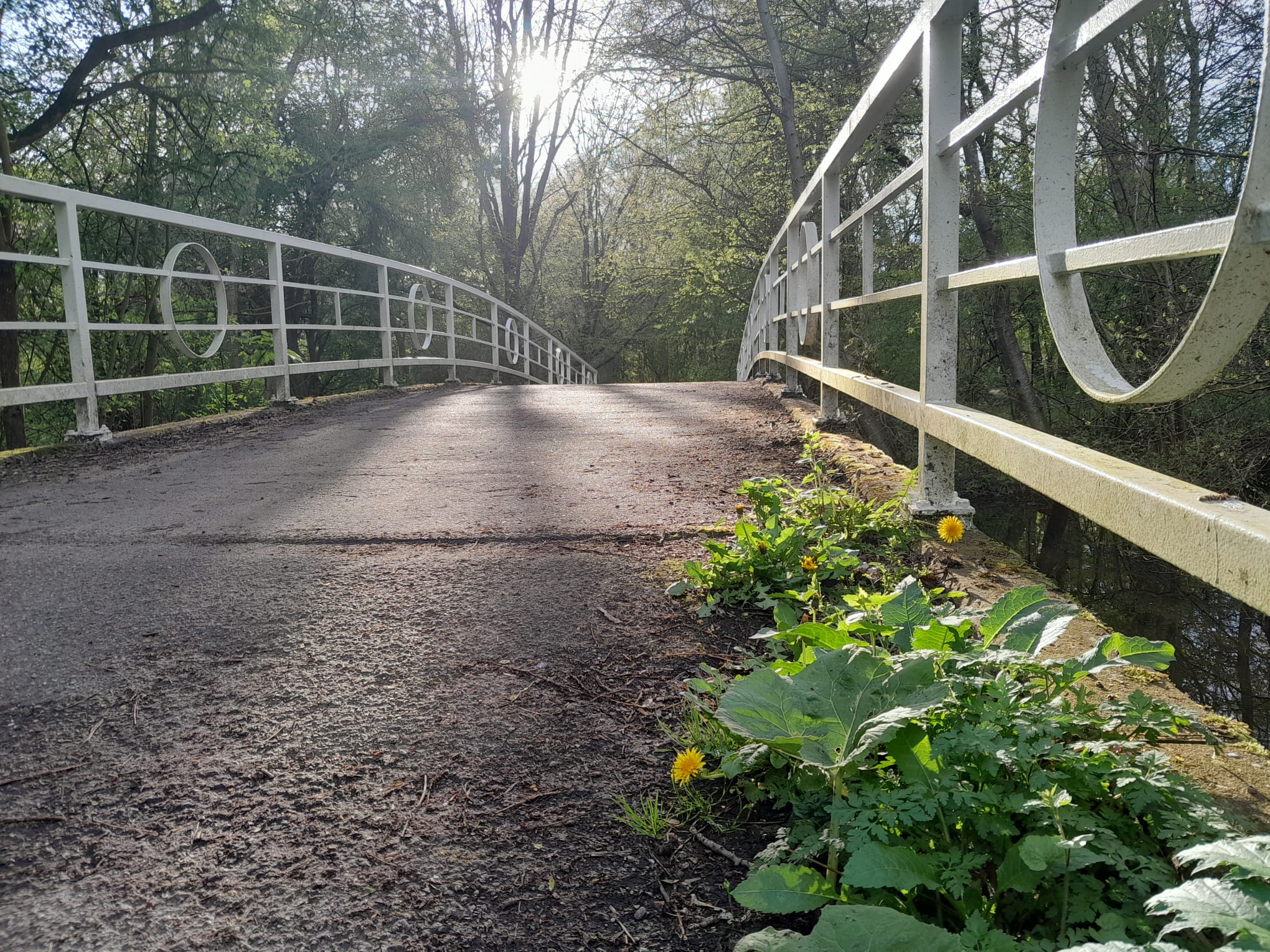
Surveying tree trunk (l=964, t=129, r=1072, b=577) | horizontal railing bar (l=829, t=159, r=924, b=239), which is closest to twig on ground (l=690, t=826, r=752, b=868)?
horizontal railing bar (l=829, t=159, r=924, b=239)

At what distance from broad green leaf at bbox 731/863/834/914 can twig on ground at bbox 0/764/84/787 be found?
1.06 m

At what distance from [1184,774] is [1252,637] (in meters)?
5.07

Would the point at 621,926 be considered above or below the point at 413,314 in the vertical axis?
below

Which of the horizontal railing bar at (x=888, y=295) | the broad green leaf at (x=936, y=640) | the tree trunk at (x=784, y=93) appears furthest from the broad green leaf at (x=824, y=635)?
the tree trunk at (x=784, y=93)

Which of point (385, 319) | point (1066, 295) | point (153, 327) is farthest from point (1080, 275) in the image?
point (385, 319)

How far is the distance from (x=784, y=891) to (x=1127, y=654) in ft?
1.98

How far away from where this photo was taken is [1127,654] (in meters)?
1.23

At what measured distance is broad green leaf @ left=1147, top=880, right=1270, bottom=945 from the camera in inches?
27.8

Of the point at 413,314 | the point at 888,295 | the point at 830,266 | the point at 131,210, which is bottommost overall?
the point at 888,295

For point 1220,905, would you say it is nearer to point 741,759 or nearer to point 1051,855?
point 1051,855

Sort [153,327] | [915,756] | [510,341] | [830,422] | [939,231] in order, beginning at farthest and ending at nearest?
[510,341]
[153,327]
[830,422]
[939,231]
[915,756]

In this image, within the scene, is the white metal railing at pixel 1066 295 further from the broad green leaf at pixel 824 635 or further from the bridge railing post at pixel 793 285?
the bridge railing post at pixel 793 285

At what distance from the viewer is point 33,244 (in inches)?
333

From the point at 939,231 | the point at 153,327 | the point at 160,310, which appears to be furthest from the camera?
the point at 160,310
